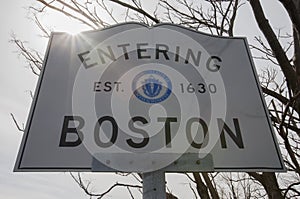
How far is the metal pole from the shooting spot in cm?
70

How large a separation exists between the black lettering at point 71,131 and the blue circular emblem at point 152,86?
0.64 feet

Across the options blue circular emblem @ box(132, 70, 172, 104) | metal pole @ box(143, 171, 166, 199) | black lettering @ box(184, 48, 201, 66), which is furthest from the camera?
black lettering @ box(184, 48, 201, 66)

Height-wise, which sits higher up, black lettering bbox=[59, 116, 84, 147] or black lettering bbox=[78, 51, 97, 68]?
black lettering bbox=[78, 51, 97, 68]

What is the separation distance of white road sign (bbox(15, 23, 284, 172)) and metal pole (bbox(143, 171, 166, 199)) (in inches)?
0.9

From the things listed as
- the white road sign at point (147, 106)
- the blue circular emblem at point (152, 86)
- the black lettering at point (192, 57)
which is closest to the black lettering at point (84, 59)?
the white road sign at point (147, 106)

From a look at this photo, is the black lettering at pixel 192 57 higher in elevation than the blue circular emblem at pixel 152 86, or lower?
higher

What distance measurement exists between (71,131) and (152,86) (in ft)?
0.95

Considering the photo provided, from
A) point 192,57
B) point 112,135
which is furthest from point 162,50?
point 112,135

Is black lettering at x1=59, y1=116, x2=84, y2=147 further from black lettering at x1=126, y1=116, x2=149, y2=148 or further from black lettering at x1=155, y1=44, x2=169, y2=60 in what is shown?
black lettering at x1=155, y1=44, x2=169, y2=60

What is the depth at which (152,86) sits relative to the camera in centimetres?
87

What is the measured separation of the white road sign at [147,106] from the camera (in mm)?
728

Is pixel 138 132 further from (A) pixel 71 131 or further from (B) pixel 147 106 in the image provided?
(A) pixel 71 131

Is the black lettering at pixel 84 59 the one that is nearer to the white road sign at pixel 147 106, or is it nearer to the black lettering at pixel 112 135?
the white road sign at pixel 147 106

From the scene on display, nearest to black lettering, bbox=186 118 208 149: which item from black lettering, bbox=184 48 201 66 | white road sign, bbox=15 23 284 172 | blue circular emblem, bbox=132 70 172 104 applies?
white road sign, bbox=15 23 284 172
